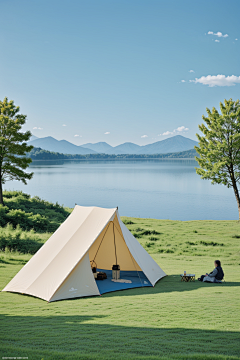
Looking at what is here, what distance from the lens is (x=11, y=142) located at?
24969 millimetres

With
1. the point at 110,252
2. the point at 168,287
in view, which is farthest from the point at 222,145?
the point at 168,287

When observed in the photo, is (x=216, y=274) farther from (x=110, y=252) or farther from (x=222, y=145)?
(x=222, y=145)

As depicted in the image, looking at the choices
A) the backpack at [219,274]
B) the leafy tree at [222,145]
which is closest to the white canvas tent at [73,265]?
the backpack at [219,274]

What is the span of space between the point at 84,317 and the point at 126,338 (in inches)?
66.6

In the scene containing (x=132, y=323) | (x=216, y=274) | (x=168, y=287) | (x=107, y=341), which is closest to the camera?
(x=107, y=341)

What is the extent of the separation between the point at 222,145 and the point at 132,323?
20290mm

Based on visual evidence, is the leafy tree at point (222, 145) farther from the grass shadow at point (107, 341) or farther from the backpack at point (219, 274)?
the grass shadow at point (107, 341)

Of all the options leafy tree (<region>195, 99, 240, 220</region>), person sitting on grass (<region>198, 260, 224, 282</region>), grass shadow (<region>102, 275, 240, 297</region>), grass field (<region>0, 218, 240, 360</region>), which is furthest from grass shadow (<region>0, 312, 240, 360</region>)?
leafy tree (<region>195, 99, 240, 220</region>)

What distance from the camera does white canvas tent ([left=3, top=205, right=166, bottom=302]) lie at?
8.45 m

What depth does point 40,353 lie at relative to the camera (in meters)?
4.22

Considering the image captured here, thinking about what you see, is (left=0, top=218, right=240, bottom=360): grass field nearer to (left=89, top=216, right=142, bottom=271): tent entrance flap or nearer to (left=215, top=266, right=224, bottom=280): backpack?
(left=215, top=266, right=224, bottom=280): backpack

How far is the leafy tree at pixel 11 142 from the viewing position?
24734 millimetres

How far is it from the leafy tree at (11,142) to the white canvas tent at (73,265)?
16.0m

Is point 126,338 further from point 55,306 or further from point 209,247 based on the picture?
point 209,247
